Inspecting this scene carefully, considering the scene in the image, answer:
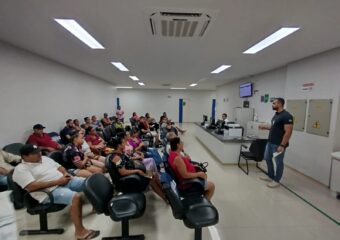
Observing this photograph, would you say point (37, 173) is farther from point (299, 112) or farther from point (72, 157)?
point (299, 112)

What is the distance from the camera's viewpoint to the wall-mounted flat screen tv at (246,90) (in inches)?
274

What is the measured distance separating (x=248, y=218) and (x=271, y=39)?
291cm

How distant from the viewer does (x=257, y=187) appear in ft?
11.2

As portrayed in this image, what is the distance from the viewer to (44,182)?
1970mm

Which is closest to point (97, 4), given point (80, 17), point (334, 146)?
point (80, 17)

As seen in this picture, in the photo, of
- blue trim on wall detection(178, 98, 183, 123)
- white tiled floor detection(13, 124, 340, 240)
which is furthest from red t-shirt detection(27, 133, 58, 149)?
blue trim on wall detection(178, 98, 183, 123)

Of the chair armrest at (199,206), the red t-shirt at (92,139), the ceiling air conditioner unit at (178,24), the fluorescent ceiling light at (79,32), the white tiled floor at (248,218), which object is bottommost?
the white tiled floor at (248,218)

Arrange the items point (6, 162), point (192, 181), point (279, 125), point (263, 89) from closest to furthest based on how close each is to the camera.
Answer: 1. point (192, 181)
2. point (6, 162)
3. point (279, 125)
4. point (263, 89)

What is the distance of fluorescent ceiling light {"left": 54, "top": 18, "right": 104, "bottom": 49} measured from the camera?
2.48m

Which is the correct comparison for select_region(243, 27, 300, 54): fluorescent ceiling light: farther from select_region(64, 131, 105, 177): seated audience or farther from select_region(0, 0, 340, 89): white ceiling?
select_region(64, 131, 105, 177): seated audience

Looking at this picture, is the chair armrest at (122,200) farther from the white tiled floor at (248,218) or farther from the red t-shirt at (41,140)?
the red t-shirt at (41,140)

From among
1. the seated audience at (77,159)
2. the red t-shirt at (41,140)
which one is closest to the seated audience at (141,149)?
the seated audience at (77,159)

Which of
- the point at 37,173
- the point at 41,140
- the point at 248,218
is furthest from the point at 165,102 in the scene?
the point at 37,173

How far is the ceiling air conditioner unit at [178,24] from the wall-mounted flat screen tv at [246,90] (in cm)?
494
